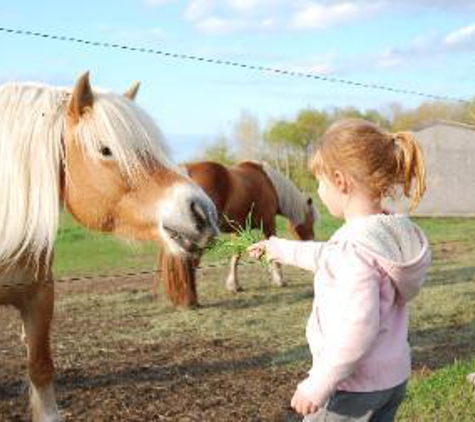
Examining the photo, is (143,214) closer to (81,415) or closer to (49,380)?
(49,380)

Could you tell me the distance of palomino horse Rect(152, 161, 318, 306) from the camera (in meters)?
7.27

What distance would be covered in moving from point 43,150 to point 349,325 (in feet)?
5.23

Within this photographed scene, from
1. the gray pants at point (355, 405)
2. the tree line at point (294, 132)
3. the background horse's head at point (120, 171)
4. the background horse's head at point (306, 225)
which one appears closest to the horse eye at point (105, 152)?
the background horse's head at point (120, 171)

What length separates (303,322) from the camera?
6922 mm

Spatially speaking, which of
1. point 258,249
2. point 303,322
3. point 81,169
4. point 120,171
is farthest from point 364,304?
point 303,322

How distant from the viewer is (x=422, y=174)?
6.66 ft

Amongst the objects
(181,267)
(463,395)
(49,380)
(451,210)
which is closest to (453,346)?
(463,395)

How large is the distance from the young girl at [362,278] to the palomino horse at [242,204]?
479 centimetres

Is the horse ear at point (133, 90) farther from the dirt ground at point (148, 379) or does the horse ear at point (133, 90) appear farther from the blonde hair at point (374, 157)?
the dirt ground at point (148, 379)

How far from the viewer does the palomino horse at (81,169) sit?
9.54 feet

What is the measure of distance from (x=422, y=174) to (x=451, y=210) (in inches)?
814

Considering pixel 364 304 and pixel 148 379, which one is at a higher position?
pixel 364 304

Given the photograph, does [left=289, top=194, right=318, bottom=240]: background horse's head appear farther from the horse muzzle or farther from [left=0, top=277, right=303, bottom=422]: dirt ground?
the horse muzzle

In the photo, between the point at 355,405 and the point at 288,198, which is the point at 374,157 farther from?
the point at 288,198
